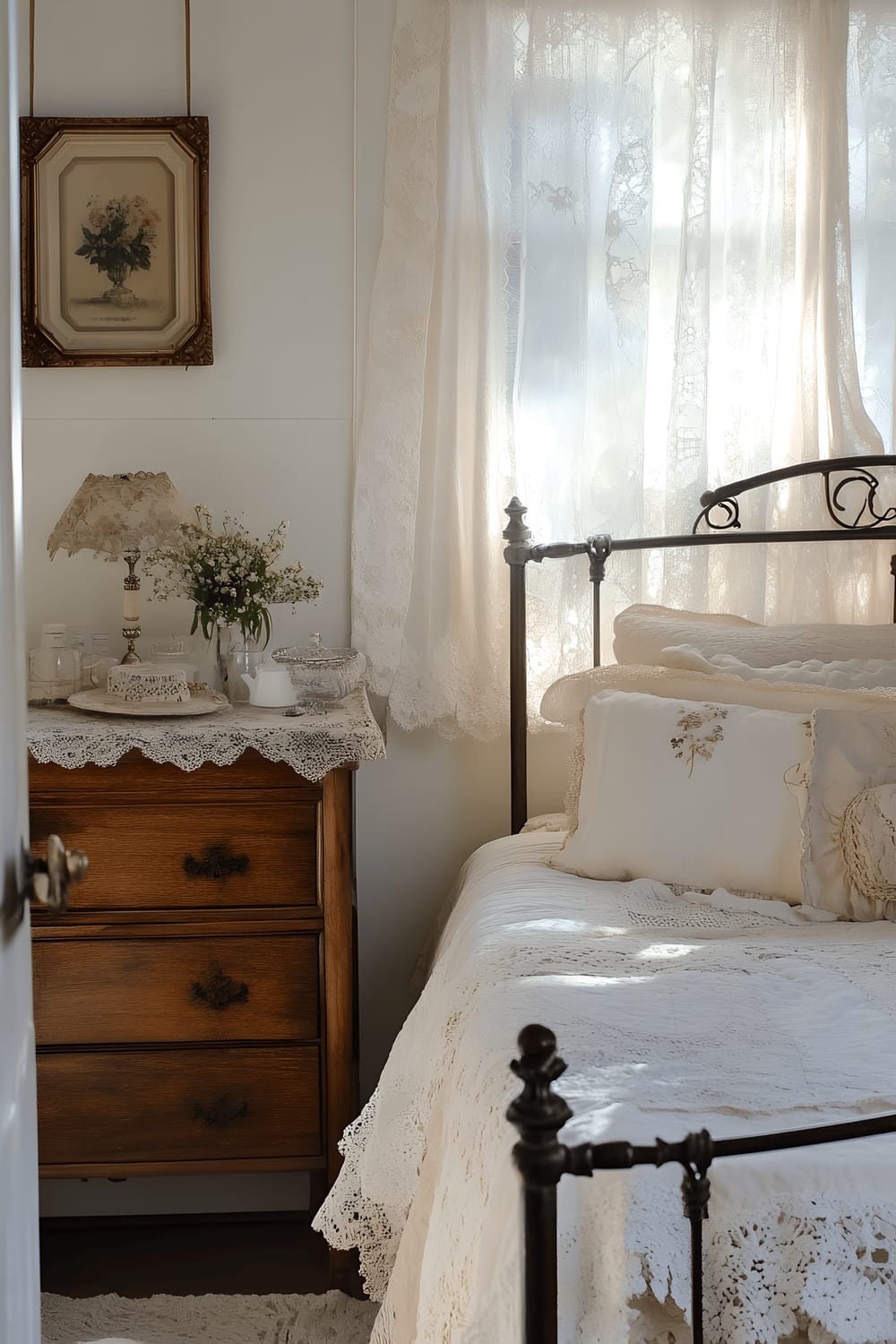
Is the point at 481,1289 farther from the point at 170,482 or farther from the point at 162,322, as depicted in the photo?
the point at 162,322

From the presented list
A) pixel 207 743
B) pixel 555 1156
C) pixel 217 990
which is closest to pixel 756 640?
pixel 207 743

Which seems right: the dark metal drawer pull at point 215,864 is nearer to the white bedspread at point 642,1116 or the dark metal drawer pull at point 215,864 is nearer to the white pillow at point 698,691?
the white bedspread at point 642,1116

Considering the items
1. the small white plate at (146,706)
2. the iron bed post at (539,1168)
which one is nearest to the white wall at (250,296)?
the small white plate at (146,706)

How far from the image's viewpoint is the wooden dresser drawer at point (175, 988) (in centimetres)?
198

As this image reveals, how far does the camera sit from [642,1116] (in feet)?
3.48

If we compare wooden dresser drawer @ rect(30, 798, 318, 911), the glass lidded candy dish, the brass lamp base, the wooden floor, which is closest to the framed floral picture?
the brass lamp base

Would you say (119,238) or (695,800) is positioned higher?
(119,238)

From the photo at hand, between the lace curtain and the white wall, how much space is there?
8 centimetres

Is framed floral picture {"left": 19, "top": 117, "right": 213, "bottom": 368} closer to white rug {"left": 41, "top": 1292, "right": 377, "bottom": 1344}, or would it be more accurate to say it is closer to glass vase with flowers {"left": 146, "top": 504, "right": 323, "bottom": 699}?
glass vase with flowers {"left": 146, "top": 504, "right": 323, "bottom": 699}

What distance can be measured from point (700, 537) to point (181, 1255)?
5.52 feet

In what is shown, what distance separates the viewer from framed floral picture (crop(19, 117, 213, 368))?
2.38m

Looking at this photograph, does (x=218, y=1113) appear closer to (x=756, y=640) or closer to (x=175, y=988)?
(x=175, y=988)

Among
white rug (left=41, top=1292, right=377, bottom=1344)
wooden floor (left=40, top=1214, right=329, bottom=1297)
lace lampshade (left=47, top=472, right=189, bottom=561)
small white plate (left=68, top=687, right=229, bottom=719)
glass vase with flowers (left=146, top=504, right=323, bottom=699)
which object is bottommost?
wooden floor (left=40, top=1214, right=329, bottom=1297)

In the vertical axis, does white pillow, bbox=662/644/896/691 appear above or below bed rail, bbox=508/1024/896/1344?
above
